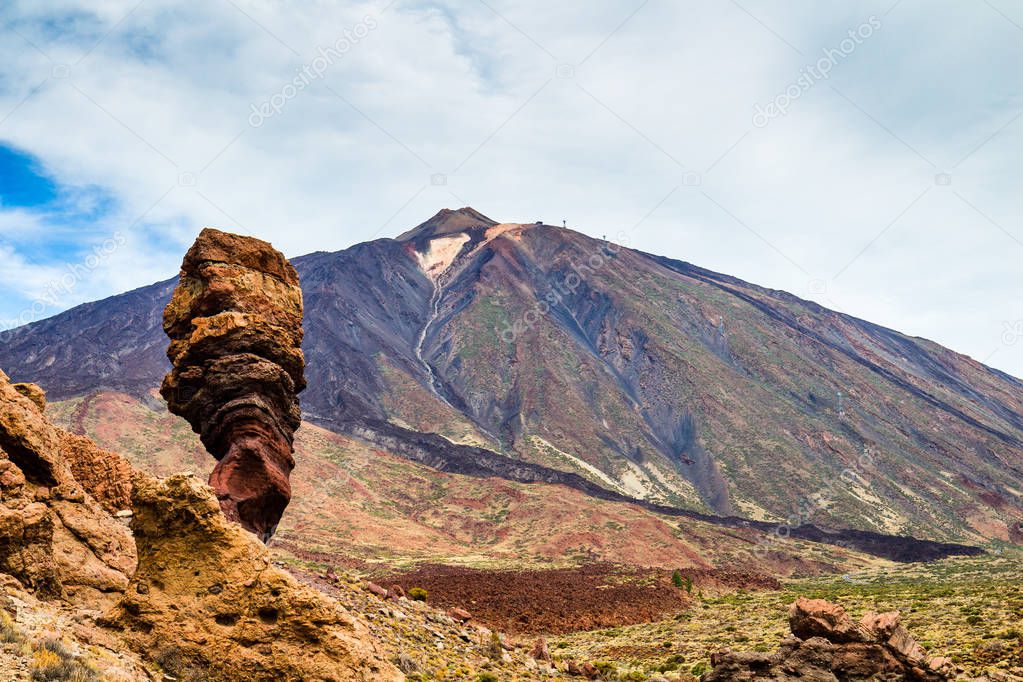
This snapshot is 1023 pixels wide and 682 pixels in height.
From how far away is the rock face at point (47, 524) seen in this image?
9656mm

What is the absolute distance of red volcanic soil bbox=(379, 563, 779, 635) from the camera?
101 feet

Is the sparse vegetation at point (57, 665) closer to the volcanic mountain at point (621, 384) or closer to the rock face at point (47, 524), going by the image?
the rock face at point (47, 524)

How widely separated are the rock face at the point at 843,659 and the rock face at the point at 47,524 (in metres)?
10.7

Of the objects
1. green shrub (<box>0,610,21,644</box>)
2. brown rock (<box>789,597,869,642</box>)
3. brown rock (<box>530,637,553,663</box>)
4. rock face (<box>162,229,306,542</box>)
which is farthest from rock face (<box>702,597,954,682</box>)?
rock face (<box>162,229,306,542</box>)

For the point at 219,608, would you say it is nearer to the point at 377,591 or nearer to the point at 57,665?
the point at 57,665

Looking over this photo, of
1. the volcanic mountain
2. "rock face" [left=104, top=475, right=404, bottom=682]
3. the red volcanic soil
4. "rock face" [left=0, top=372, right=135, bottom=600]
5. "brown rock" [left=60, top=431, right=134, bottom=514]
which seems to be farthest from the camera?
the volcanic mountain

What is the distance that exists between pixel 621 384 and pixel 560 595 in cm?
10513

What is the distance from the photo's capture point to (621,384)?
140 metres

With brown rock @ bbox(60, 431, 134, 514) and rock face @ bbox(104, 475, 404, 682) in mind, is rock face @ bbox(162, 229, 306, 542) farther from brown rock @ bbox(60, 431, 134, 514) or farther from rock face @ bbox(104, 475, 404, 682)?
rock face @ bbox(104, 475, 404, 682)

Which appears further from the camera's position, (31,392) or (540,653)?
(540,653)

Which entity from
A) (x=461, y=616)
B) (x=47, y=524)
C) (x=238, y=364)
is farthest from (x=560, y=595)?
(x=47, y=524)

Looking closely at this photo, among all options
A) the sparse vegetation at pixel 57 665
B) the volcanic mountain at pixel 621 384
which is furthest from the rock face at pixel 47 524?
the volcanic mountain at pixel 621 384

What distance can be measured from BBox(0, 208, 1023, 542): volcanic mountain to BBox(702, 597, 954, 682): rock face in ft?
256

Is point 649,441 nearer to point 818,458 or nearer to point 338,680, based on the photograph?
point 818,458
